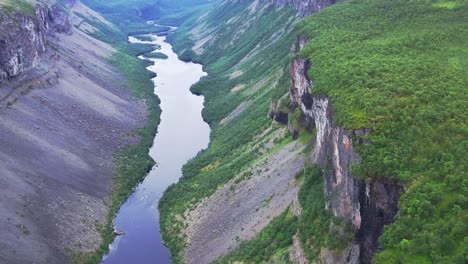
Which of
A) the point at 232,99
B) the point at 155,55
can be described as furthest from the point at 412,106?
the point at 155,55

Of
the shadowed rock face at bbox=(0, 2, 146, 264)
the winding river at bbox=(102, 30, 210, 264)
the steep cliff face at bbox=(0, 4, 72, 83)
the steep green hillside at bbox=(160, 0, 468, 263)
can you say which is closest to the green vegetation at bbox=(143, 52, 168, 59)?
the winding river at bbox=(102, 30, 210, 264)

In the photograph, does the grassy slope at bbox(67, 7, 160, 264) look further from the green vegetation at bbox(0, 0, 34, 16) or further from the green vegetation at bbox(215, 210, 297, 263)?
the green vegetation at bbox(0, 0, 34, 16)

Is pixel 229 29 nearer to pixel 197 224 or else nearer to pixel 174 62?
pixel 174 62

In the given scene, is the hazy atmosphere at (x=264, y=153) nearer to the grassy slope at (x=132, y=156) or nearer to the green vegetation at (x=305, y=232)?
the green vegetation at (x=305, y=232)

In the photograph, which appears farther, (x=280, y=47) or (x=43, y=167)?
(x=280, y=47)

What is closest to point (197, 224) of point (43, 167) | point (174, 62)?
point (43, 167)

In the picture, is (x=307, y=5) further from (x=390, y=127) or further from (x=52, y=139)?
(x=390, y=127)
